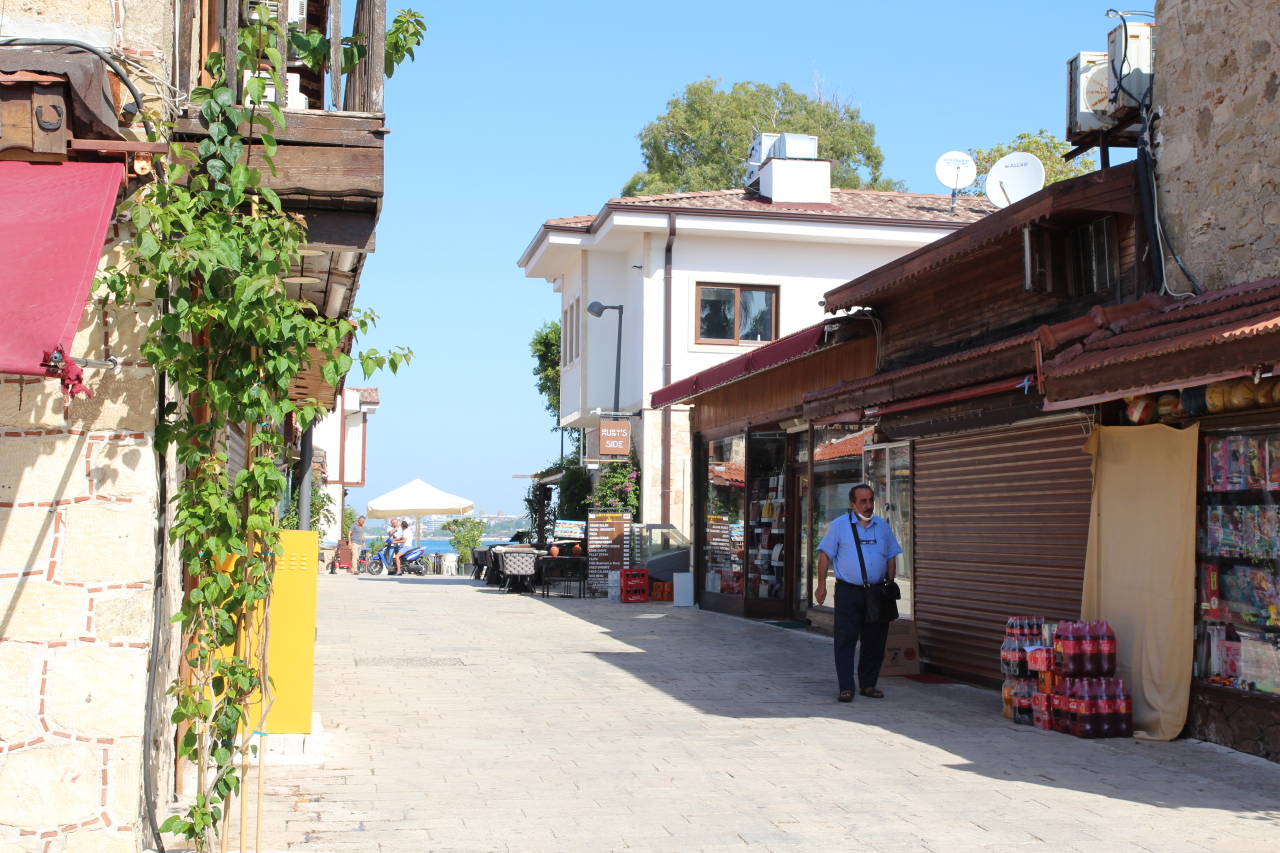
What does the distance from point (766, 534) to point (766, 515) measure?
0.91 ft

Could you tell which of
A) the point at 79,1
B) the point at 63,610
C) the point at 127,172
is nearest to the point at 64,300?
the point at 127,172

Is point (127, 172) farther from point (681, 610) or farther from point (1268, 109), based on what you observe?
point (681, 610)

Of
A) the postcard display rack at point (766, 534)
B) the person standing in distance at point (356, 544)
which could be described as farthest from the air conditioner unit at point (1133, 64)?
the person standing in distance at point (356, 544)

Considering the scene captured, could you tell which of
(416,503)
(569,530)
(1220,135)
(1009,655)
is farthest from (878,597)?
(416,503)

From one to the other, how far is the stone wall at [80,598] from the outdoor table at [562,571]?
1727 centimetres

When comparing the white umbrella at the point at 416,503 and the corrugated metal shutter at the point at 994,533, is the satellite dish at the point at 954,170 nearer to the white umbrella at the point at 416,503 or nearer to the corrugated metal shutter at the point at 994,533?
the corrugated metal shutter at the point at 994,533

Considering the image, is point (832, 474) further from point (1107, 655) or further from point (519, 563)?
point (519, 563)

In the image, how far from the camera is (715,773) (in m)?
6.99

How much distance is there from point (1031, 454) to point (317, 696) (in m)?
5.98

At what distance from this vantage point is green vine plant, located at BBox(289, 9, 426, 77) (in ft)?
17.4

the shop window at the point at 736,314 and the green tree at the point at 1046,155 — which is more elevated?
the green tree at the point at 1046,155

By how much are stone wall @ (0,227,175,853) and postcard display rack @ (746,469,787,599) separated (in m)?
12.1

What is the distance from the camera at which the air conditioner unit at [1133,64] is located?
885 centimetres

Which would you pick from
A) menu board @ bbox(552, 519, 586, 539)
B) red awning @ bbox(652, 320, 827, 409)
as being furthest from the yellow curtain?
menu board @ bbox(552, 519, 586, 539)
